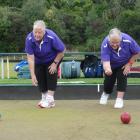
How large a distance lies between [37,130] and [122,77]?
92.5 inches

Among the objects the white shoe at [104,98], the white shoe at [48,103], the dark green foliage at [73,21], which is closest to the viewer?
the white shoe at [48,103]

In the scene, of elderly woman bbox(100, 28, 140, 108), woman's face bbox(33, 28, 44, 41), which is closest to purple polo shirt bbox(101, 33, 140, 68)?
elderly woman bbox(100, 28, 140, 108)

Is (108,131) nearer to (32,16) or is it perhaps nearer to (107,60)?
(107,60)

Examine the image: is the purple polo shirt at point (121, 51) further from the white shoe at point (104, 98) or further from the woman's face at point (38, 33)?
the woman's face at point (38, 33)

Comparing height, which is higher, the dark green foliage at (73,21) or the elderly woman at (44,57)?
the elderly woman at (44,57)

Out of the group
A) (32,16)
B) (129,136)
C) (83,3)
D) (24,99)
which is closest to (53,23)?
(32,16)

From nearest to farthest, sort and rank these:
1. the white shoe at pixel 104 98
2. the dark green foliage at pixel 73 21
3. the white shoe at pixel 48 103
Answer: the white shoe at pixel 48 103 → the white shoe at pixel 104 98 → the dark green foliage at pixel 73 21

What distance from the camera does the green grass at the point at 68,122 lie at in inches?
214

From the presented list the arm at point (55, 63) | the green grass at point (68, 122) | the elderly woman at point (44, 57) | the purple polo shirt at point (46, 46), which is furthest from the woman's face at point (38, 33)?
the green grass at point (68, 122)

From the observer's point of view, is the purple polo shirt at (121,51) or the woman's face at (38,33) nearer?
the woman's face at (38,33)

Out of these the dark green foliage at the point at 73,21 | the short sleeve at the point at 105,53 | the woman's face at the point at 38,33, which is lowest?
the dark green foliage at the point at 73,21

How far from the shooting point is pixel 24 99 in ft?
29.2

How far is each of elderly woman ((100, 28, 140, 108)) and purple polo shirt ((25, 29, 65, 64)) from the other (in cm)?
63

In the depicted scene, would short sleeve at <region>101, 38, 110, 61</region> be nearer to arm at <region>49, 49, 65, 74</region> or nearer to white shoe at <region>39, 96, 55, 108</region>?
arm at <region>49, 49, 65, 74</region>
